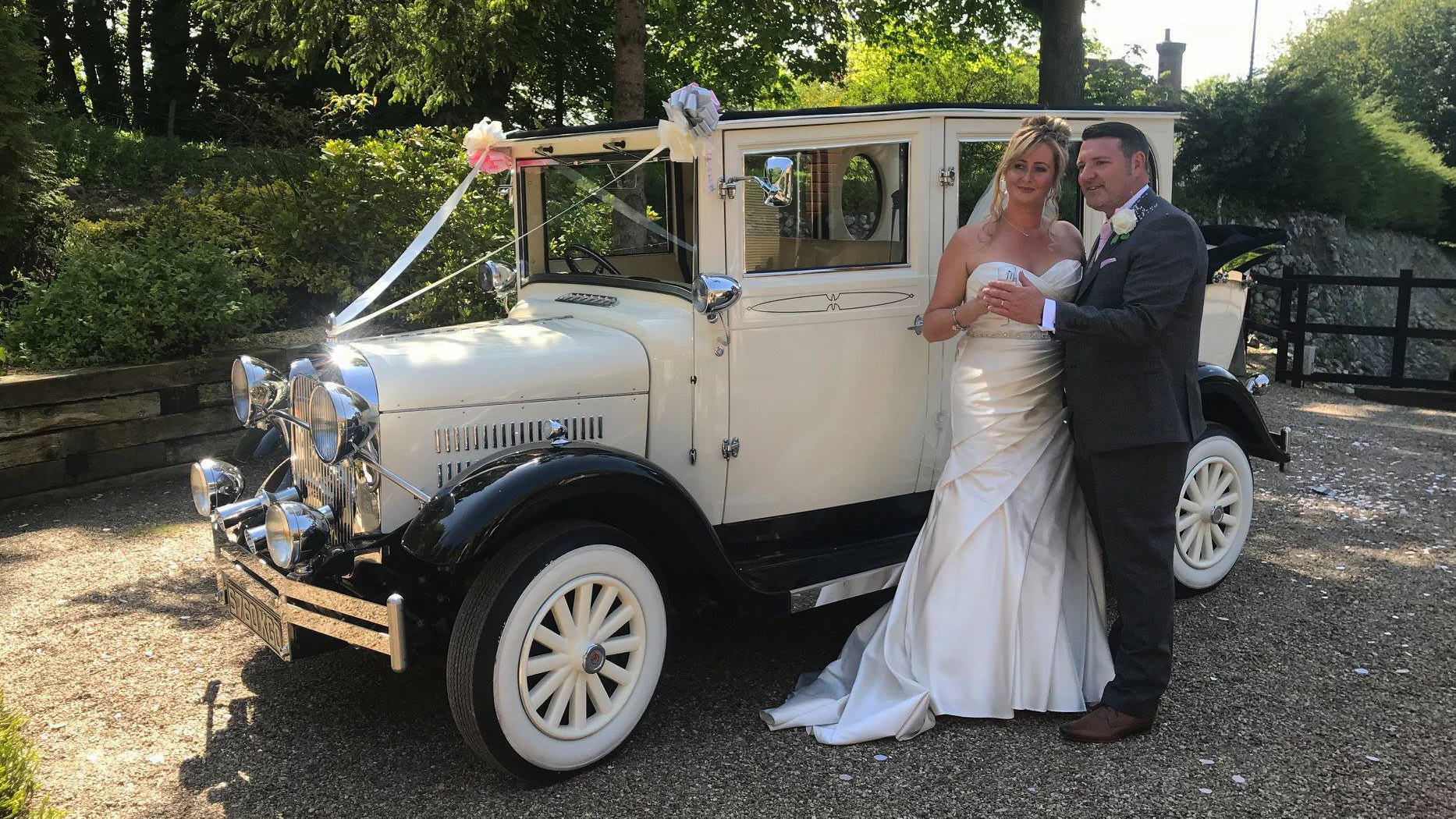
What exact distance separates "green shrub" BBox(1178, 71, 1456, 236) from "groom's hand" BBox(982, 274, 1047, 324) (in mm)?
17016

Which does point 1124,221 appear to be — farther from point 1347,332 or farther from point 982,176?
point 1347,332

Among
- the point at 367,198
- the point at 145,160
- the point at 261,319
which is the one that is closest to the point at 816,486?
the point at 261,319

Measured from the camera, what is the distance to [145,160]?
12570 millimetres

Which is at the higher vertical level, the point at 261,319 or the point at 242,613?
the point at 261,319

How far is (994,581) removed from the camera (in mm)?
3770

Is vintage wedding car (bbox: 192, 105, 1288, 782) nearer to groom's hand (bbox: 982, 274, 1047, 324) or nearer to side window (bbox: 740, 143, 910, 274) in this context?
side window (bbox: 740, 143, 910, 274)

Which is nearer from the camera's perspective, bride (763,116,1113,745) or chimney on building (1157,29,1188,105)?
bride (763,116,1113,745)

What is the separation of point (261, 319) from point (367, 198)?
1428 millimetres

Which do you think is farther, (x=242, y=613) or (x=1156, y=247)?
(x=242, y=613)

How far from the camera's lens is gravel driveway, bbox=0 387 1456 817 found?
3.24 metres

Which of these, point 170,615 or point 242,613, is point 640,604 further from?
point 170,615

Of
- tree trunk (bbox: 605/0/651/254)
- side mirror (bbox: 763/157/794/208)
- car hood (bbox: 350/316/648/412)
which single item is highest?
tree trunk (bbox: 605/0/651/254)

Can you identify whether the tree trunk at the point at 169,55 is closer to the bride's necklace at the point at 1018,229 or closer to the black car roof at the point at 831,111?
the black car roof at the point at 831,111

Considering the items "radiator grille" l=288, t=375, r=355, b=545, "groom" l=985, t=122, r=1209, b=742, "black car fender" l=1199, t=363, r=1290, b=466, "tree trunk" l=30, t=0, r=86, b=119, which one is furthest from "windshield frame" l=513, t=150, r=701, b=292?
"tree trunk" l=30, t=0, r=86, b=119
